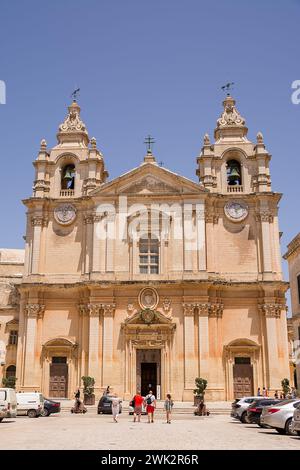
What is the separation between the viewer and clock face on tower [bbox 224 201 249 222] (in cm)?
3847

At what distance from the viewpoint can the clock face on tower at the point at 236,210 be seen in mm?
38469

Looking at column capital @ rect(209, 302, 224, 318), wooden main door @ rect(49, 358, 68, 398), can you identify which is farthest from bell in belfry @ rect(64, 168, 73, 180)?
column capital @ rect(209, 302, 224, 318)

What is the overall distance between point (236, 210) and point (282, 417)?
71.3ft

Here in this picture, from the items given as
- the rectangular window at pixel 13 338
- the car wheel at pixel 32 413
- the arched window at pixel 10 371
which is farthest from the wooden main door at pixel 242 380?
the rectangular window at pixel 13 338

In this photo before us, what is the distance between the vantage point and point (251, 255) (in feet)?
124

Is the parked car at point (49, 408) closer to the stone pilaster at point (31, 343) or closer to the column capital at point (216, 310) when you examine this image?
the stone pilaster at point (31, 343)

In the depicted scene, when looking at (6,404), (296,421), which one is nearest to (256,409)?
(296,421)

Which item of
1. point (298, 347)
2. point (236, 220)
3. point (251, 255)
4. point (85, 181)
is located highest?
point (85, 181)

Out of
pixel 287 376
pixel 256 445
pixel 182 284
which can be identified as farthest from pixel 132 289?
pixel 256 445

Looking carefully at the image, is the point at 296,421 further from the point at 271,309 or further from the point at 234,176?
the point at 234,176

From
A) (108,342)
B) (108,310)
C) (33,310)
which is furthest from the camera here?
(33,310)

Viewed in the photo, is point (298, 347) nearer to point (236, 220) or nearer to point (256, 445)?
point (236, 220)

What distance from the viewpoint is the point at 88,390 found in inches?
1316

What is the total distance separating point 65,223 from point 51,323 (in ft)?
23.9
